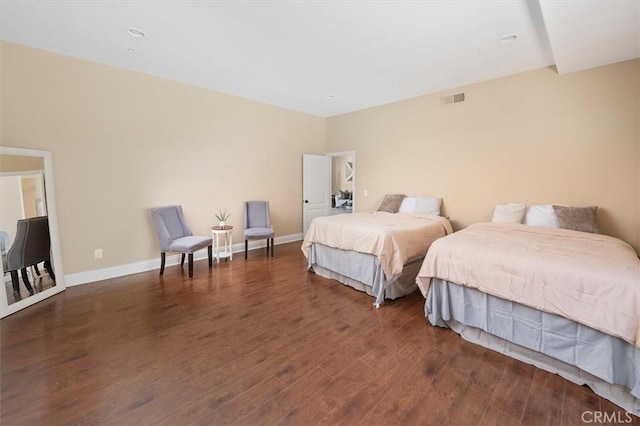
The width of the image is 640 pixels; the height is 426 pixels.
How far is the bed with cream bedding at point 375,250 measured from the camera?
9.95ft

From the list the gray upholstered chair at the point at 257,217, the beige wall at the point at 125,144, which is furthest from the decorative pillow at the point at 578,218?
the beige wall at the point at 125,144

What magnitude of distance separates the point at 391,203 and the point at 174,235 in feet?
12.0

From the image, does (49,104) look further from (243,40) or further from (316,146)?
(316,146)

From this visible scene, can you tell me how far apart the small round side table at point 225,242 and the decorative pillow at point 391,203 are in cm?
277

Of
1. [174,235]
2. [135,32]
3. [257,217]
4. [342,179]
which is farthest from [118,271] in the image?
[342,179]

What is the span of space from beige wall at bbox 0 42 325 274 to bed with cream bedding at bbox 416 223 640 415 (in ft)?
12.7

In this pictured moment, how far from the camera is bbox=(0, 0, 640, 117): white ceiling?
7.70 ft

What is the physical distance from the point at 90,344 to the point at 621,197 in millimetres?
5726

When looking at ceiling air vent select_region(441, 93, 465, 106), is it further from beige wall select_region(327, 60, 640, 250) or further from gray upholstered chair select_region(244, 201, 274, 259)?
gray upholstered chair select_region(244, 201, 274, 259)

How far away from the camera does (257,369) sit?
199 cm

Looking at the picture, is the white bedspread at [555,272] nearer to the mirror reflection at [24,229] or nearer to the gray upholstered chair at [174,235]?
the gray upholstered chair at [174,235]

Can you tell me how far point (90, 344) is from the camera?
2264mm

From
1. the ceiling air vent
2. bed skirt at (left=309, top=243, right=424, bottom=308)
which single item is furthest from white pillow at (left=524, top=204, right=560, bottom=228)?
the ceiling air vent

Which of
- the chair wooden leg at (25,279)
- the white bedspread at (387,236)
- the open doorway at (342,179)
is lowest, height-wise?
the chair wooden leg at (25,279)
